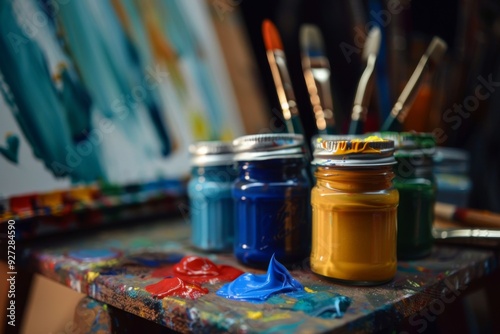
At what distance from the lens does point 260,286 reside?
22.3 inches

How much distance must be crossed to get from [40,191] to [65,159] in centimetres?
8

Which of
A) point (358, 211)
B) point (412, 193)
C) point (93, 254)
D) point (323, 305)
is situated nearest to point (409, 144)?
point (412, 193)

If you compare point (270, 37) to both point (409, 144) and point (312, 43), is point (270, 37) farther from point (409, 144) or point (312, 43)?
point (409, 144)

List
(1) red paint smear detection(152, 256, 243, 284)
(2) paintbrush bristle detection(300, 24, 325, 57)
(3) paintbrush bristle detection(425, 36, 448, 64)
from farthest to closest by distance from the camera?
(2) paintbrush bristle detection(300, 24, 325, 57) → (3) paintbrush bristle detection(425, 36, 448, 64) → (1) red paint smear detection(152, 256, 243, 284)

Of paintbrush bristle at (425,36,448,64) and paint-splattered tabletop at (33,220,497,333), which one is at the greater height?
paintbrush bristle at (425,36,448,64)

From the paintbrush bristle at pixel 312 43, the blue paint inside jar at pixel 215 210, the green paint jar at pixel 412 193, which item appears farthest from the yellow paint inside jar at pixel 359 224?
the paintbrush bristle at pixel 312 43

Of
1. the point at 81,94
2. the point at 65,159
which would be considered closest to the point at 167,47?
the point at 81,94

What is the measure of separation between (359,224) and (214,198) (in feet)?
0.91

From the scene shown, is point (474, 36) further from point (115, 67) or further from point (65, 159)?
point (65, 159)

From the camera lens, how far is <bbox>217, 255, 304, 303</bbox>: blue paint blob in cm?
55

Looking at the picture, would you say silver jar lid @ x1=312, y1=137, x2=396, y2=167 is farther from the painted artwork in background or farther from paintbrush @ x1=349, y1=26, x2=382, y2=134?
the painted artwork in background

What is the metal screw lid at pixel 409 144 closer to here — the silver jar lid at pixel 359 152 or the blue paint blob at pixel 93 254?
the silver jar lid at pixel 359 152

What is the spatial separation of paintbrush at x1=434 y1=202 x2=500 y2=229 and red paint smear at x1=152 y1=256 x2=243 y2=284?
424 mm

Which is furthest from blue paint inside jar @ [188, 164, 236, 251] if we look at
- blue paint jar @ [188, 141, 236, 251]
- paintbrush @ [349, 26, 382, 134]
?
paintbrush @ [349, 26, 382, 134]
